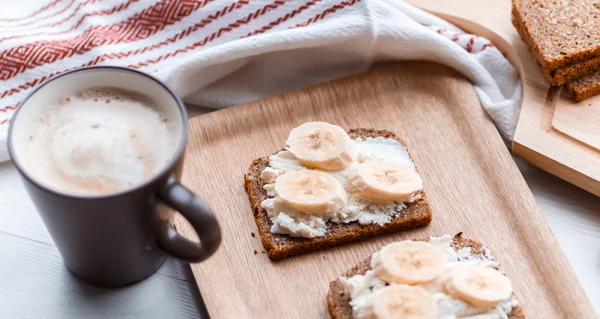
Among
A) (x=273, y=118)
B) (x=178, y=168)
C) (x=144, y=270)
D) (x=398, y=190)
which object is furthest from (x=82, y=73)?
(x=398, y=190)

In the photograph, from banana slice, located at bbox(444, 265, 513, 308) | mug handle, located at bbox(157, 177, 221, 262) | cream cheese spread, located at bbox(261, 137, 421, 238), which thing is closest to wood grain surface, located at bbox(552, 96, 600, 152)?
cream cheese spread, located at bbox(261, 137, 421, 238)

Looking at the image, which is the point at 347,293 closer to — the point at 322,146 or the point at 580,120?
the point at 322,146

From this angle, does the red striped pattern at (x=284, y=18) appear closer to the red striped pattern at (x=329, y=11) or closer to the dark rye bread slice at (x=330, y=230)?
the red striped pattern at (x=329, y=11)

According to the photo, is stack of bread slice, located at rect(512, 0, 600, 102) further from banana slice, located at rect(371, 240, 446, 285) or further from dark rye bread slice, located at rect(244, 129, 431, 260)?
banana slice, located at rect(371, 240, 446, 285)

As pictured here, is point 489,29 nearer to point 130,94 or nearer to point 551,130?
point 551,130

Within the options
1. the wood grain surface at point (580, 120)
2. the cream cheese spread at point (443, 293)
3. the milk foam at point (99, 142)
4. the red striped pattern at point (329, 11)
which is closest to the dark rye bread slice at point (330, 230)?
the cream cheese spread at point (443, 293)

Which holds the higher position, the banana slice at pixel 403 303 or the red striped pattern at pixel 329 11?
the red striped pattern at pixel 329 11
